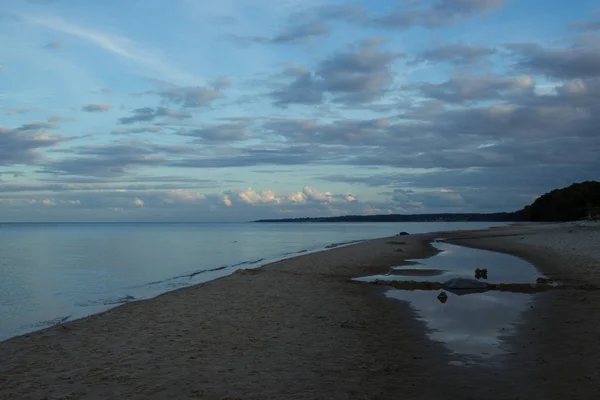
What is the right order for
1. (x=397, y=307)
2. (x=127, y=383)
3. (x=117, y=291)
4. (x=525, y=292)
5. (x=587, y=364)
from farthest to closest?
(x=117, y=291), (x=525, y=292), (x=397, y=307), (x=587, y=364), (x=127, y=383)

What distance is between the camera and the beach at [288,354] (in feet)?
30.2

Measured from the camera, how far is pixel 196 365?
10867 millimetres

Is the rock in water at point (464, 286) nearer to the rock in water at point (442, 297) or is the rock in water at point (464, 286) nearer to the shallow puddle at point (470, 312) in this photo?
the shallow puddle at point (470, 312)

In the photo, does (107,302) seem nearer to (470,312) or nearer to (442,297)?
(442,297)

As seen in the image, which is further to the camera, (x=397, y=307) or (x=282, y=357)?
(x=397, y=307)

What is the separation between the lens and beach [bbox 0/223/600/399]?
362 inches

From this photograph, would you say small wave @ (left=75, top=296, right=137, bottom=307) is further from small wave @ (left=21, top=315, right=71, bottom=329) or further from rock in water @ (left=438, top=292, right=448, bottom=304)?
rock in water @ (left=438, top=292, right=448, bottom=304)

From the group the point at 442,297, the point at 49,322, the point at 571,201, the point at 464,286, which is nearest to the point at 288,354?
the point at 442,297

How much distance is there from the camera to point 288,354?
11781mm

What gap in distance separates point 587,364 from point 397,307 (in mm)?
8505

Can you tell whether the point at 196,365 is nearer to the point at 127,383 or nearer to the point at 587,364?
the point at 127,383

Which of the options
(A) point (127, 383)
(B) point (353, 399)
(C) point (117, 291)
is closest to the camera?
(B) point (353, 399)

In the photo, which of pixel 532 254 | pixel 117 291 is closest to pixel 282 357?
pixel 117 291

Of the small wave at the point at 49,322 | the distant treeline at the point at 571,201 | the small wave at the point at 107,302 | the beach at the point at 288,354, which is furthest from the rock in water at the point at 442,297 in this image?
the distant treeline at the point at 571,201
